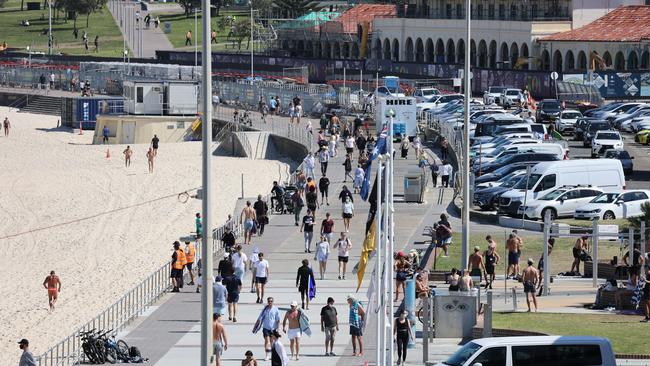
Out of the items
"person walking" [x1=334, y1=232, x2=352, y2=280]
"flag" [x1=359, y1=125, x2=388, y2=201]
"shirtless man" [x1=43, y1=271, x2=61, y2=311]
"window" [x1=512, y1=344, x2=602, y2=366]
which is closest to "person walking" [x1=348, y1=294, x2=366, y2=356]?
"flag" [x1=359, y1=125, x2=388, y2=201]

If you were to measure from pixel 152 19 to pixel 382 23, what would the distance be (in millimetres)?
48294

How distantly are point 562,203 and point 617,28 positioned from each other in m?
46.5

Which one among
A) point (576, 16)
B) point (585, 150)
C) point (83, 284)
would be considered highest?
point (576, 16)

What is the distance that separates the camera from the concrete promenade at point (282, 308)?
90.1 feet

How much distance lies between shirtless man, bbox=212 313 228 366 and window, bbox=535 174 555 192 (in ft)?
53.5

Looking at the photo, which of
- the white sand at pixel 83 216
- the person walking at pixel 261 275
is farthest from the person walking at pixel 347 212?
the person walking at pixel 261 275

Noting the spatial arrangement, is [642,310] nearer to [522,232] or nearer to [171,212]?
[522,232]

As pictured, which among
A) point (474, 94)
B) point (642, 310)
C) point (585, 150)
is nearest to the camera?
point (642, 310)

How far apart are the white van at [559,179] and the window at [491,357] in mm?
18915

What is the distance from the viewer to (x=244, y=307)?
3181 centimetres

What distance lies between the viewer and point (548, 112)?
6656cm

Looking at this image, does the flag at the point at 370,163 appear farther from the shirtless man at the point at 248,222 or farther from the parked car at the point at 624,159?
the parked car at the point at 624,159

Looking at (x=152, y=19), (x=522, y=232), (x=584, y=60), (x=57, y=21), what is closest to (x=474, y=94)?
(x=584, y=60)

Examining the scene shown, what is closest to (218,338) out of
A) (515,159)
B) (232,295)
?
(232,295)
